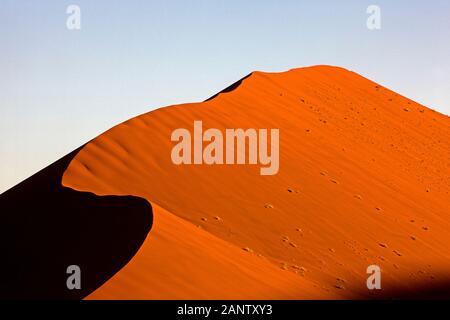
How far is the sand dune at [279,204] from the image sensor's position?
9468 millimetres

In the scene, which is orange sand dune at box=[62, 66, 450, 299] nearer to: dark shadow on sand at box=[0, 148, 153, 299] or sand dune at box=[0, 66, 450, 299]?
sand dune at box=[0, 66, 450, 299]

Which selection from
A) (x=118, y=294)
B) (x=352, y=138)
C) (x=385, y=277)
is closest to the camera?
(x=118, y=294)

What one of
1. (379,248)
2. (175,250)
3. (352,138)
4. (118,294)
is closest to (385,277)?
(379,248)

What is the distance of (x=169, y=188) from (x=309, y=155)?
422 centimetres

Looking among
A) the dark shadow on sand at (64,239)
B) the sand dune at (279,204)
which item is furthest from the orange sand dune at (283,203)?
the dark shadow on sand at (64,239)

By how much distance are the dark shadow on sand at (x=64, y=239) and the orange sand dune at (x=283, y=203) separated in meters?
0.31

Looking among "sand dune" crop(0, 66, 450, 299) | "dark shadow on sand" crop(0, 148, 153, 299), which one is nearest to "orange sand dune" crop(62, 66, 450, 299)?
"sand dune" crop(0, 66, 450, 299)

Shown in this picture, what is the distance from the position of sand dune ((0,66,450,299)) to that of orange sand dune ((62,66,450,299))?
1.4 inches

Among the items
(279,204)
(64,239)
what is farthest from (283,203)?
(64,239)

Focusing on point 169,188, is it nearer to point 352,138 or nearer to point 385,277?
point 385,277

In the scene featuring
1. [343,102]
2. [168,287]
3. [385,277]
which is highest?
[343,102]

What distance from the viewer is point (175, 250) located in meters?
9.62

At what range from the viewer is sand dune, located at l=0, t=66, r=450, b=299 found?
947cm

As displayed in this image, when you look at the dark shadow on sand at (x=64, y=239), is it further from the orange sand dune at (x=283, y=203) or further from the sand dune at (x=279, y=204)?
the orange sand dune at (x=283, y=203)
